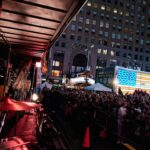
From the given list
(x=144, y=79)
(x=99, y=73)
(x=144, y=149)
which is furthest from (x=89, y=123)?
(x=99, y=73)

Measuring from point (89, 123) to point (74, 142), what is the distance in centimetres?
316

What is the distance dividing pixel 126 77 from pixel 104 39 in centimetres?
4783

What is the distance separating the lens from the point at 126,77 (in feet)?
96.6

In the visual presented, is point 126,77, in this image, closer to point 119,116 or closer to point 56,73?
point 119,116

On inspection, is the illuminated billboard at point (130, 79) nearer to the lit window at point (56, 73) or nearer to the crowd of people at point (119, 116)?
the crowd of people at point (119, 116)

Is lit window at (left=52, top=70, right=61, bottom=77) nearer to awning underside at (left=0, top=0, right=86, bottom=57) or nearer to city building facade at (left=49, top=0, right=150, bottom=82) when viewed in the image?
city building facade at (left=49, top=0, right=150, bottom=82)

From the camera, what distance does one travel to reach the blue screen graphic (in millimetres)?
29016

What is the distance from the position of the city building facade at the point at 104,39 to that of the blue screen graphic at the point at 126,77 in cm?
3797

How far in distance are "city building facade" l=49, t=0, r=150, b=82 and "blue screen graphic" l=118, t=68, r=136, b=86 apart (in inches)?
1495

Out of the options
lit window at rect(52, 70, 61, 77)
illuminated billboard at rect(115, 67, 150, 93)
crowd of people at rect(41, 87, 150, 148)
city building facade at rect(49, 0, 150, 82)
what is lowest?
crowd of people at rect(41, 87, 150, 148)

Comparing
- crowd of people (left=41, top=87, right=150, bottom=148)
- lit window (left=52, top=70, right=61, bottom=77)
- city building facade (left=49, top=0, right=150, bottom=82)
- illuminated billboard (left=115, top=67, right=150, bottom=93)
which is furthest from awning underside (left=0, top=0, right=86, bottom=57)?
lit window (left=52, top=70, right=61, bottom=77)

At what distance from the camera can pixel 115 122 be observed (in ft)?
41.1

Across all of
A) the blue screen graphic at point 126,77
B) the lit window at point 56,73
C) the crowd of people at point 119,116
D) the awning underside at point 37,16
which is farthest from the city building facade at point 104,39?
the awning underside at point 37,16

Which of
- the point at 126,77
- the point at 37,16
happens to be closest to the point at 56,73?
the point at 126,77
